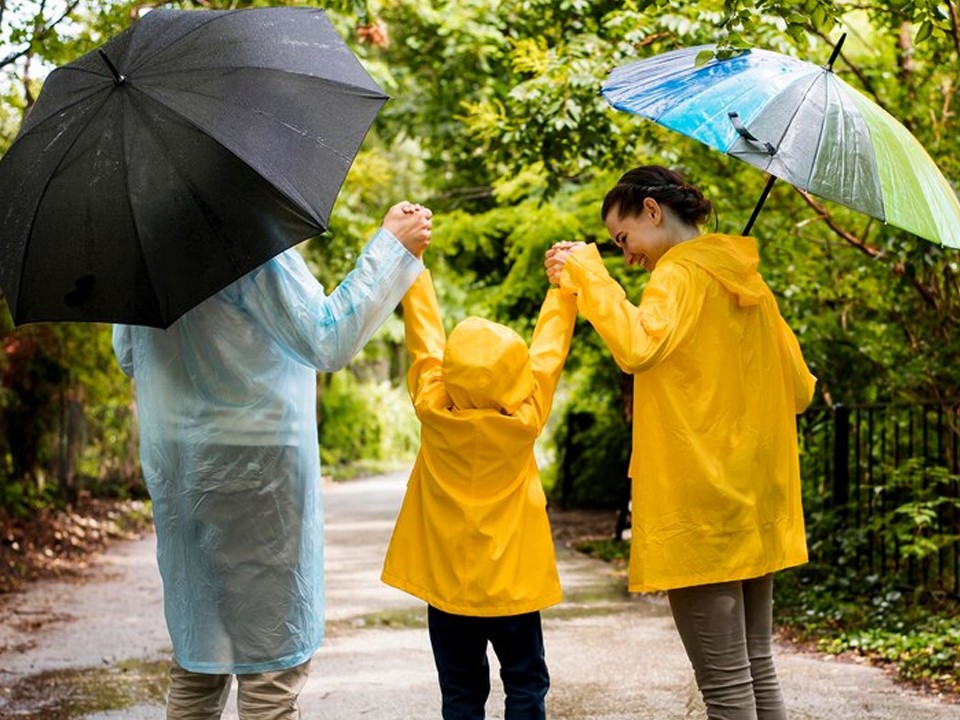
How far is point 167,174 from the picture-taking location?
10.3 feet

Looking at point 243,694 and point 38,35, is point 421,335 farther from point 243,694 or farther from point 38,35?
point 38,35

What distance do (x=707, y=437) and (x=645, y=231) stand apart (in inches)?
25.1

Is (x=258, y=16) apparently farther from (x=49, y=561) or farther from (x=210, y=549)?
(x=49, y=561)

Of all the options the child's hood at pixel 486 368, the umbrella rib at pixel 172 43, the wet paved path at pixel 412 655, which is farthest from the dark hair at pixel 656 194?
the wet paved path at pixel 412 655

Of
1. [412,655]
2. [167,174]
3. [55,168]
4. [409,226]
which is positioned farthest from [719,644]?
[412,655]

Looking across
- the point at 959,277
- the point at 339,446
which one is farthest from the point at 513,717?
the point at 339,446

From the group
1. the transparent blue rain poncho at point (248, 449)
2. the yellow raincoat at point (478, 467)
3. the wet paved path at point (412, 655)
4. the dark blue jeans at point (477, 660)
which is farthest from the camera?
the wet paved path at point (412, 655)

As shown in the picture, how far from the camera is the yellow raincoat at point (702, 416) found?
3.40 meters

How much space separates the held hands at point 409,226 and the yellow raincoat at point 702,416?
458 mm

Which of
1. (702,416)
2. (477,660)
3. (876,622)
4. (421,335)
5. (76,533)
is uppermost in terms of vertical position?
(421,335)

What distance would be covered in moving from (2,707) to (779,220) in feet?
19.7

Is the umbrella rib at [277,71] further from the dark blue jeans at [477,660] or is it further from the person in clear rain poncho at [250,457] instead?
the dark blue jeans at [477,660]

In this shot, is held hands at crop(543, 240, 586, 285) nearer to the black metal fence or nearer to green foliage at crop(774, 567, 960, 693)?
green foliage at crop(774, 567, 960, 693)

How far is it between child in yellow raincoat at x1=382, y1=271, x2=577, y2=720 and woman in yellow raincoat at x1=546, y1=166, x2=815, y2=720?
0.86ft
